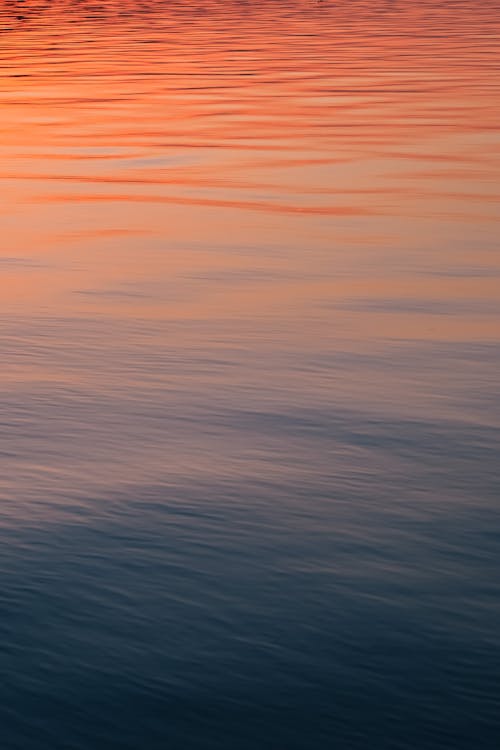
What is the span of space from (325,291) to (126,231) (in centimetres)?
266

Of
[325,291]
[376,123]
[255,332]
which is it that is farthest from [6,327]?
[376,123]

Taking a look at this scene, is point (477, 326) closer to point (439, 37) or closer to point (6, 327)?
point (6, 327)

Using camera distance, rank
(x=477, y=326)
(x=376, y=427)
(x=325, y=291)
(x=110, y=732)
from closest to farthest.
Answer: (x=110, y=732), (x=376, y=427), (x=477, y=326), (x=325, y=291)

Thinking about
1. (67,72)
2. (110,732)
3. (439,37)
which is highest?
(439,37)

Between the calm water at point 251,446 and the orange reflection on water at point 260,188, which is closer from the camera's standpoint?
the calm water at point 251,446

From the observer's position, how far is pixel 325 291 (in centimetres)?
927

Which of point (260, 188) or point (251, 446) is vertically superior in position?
point (260, 188)

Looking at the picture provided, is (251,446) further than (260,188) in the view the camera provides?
No

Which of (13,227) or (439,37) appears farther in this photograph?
(439,37)

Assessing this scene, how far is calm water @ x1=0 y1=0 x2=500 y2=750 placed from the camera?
428cm

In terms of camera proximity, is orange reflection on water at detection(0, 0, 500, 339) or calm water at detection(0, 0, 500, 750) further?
orange reflection on water at detection(0, 0, 500, 339)

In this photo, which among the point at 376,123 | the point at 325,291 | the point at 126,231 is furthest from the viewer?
the point at 376,123

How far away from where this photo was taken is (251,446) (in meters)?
6.30

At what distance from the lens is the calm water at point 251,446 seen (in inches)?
169
